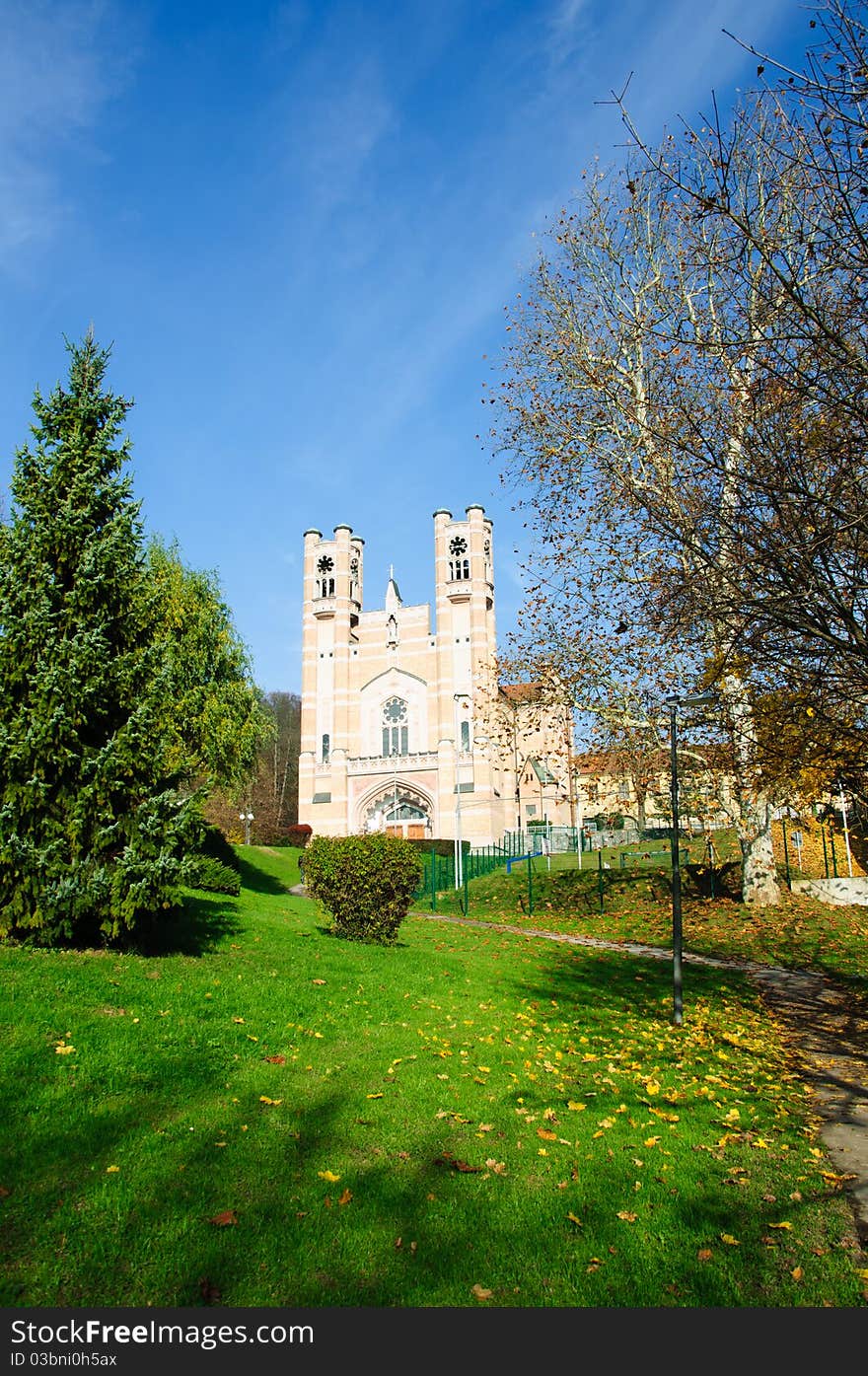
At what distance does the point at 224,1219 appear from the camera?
4.07 metres

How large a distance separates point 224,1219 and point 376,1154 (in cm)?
125

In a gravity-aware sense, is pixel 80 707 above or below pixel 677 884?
above

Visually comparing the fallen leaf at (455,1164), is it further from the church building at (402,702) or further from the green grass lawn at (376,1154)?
the church building at (402,702)

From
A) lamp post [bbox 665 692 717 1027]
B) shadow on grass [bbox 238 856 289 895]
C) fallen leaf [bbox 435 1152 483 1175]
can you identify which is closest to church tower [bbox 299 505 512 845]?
shadow on grass [bbox 238 856 289 895]

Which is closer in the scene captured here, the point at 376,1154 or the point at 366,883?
the point at 376,1154

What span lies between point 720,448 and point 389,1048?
20.7 ft

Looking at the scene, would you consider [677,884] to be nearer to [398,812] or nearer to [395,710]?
[398,812]

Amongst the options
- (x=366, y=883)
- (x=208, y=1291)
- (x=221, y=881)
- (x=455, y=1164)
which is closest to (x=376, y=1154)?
(x=455, y=1164)

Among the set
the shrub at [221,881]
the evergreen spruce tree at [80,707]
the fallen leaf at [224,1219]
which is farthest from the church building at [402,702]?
the fallen leaf at [224,1219]

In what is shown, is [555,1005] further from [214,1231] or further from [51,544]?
[51,544]

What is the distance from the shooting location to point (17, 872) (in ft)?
27.5

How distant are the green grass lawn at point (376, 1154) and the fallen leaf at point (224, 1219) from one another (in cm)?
2

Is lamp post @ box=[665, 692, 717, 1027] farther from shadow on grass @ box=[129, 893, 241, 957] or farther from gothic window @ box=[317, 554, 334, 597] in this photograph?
gothic window @ box=[317, 554, 334, 597]

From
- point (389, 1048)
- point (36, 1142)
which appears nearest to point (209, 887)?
point (389, 1048)
